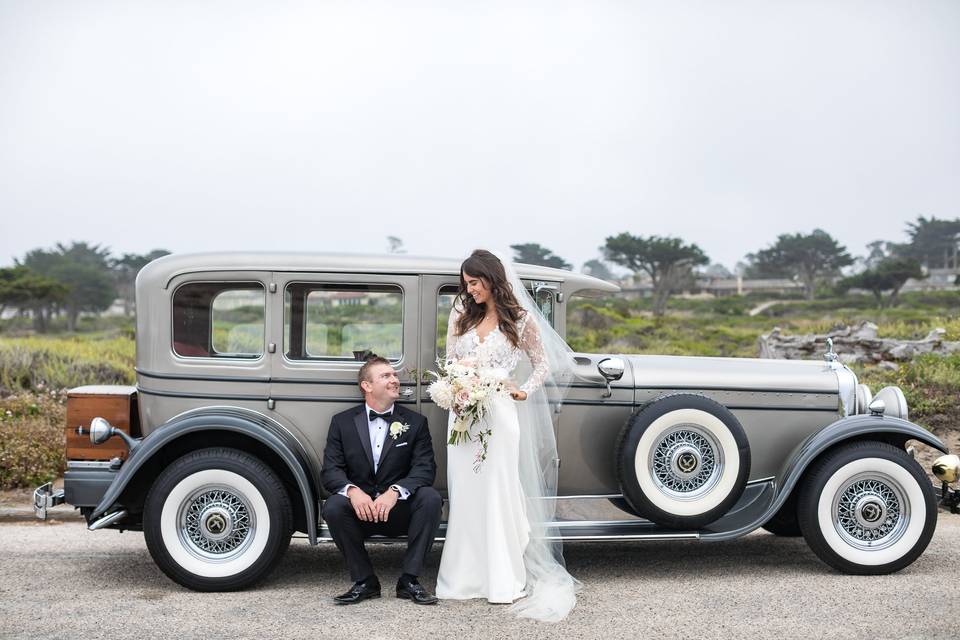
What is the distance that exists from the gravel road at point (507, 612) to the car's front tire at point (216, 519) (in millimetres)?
152

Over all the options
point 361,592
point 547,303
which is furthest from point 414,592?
point 547,303

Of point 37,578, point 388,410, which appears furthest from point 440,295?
point 37,578

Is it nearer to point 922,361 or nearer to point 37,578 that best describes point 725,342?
point 922,361

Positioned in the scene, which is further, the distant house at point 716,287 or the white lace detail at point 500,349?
the distant house at point 716,287

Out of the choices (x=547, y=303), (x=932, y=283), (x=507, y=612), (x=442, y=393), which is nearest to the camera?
(x=507, y=612)

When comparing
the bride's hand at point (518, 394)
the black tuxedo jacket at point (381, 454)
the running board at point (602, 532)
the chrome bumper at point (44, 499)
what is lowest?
the running board at point (602, 532)

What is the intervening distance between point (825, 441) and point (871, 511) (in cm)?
57

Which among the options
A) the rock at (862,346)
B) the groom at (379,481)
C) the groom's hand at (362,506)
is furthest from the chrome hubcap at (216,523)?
the rock at (862,346)

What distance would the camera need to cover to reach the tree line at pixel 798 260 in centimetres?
2658

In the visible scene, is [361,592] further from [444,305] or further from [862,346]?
[862,346]

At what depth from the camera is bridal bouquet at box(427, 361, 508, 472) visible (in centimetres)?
479

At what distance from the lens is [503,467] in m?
4.97

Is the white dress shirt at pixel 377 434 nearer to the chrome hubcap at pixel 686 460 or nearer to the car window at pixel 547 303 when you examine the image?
the car window at pixel 547 303

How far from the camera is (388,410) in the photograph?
16.6 feet
